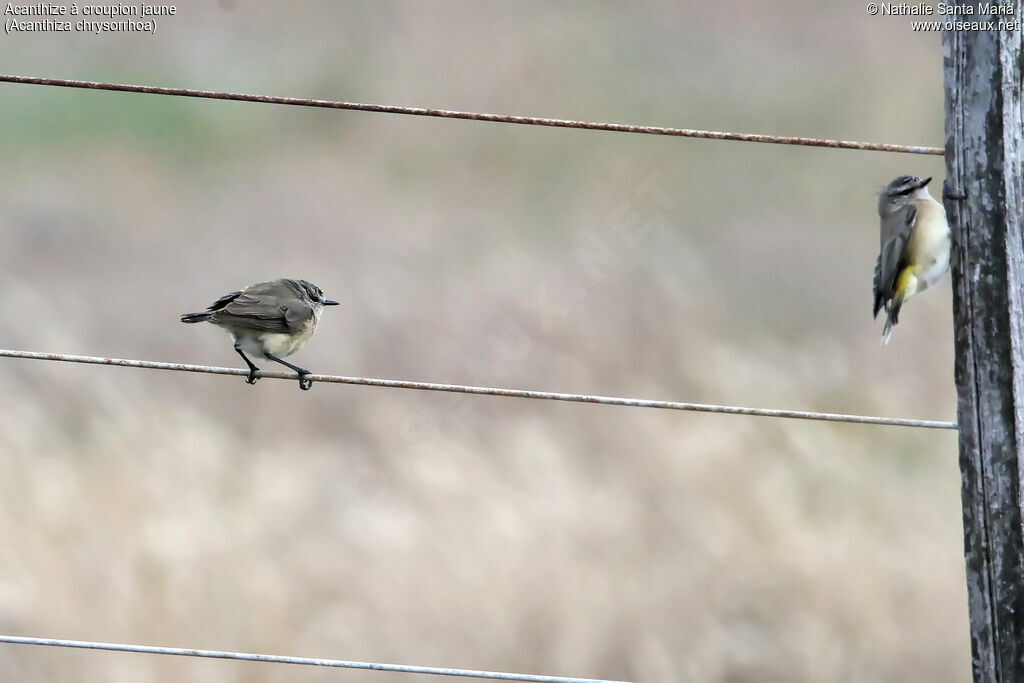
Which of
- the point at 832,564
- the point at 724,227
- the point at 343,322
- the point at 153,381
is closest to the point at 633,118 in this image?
the point at 724,227

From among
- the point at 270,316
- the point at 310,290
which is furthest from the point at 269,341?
the point at 310,290

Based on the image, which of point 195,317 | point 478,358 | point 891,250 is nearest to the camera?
point 891,250

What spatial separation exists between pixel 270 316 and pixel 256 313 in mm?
59

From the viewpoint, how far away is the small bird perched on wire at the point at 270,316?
200 inches

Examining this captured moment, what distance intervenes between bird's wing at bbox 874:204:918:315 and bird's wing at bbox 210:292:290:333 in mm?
2624

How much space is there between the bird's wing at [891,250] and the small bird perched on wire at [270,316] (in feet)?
8.18

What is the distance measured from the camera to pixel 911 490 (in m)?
8.94

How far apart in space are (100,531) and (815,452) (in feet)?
15.2

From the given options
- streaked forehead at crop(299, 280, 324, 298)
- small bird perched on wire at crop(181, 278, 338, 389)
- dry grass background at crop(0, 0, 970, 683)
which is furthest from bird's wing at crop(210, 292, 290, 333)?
dry grass background at crop(0, 0, 970, 683)

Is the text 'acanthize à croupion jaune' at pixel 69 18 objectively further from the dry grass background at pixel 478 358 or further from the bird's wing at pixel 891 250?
the bird's wing at pixel 891 250

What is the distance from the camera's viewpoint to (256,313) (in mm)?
5105

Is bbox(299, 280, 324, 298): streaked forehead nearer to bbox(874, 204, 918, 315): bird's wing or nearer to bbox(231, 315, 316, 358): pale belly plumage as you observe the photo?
bbox(231, 315, 316, 358): pale belly plumage

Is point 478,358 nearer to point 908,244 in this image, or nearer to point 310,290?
point 310,290

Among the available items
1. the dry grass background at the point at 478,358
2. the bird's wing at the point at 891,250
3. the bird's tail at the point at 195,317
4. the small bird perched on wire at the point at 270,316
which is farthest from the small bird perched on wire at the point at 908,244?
the dry grass background at the point at 478,358
